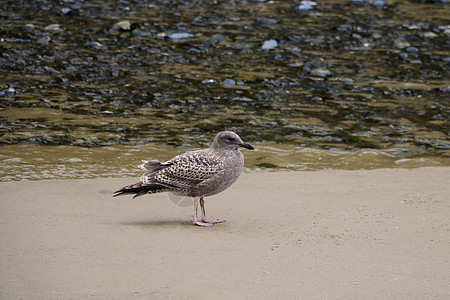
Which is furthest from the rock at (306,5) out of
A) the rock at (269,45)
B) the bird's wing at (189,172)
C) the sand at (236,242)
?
the bird's wing at (189,172)

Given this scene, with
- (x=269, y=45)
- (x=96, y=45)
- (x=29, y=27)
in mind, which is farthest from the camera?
(x=29, y=27)

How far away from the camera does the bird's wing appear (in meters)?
7.39

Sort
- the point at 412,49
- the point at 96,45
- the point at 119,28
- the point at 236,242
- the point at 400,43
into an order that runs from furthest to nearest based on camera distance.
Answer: the point at 119,28 → the point at 400,43 → the point at 412,49 → the point at 96,45 → the point at 236,242

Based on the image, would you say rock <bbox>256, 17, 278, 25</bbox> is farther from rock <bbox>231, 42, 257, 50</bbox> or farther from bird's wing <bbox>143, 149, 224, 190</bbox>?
bird's wing <bbox>143, 149, 224, 190</bbox>

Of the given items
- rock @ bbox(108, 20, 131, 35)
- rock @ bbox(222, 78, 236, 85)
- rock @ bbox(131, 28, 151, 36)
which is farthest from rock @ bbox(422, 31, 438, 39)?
rock @ bbox(108, 20, 131, 35)

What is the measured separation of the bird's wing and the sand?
0.45 metres

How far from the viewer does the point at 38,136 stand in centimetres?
1145

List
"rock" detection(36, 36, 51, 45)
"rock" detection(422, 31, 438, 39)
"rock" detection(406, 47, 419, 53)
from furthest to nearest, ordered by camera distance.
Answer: "rock" detection(422, 31, 438, 39)
"rock" detection(406, 47, 419, 53)
"rock" detection(36, 36, 51, 45)

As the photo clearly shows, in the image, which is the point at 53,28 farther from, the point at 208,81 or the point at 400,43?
the point at 400,43

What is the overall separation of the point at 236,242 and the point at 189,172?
3.32 feet

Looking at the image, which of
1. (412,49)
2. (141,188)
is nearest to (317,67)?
(412,49)

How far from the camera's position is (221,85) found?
50.6ft

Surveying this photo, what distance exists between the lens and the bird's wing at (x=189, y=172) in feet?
24.2

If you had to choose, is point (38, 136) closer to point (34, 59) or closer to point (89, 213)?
point (89, 213)
